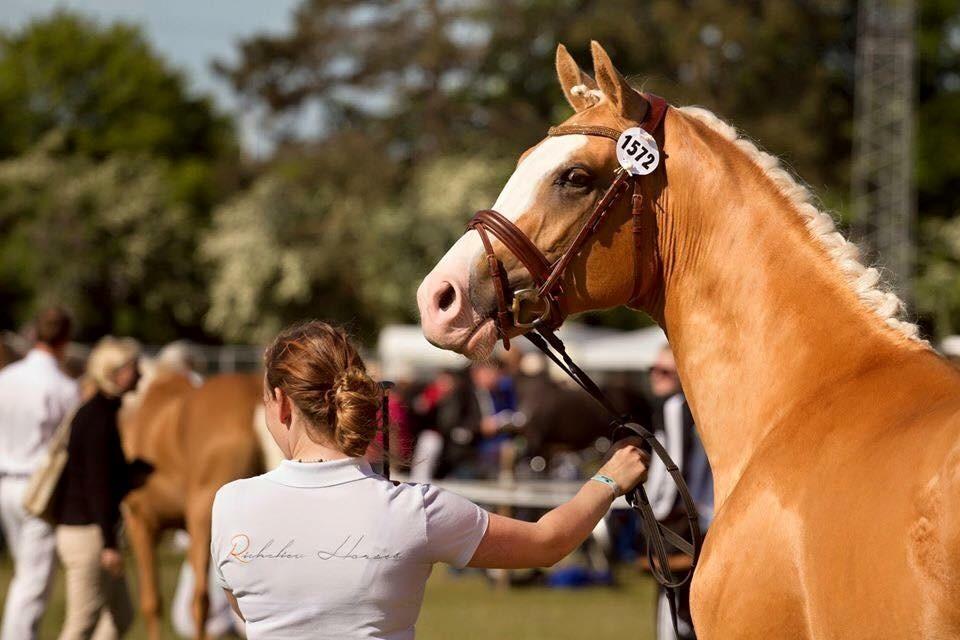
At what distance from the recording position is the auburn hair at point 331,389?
305cm

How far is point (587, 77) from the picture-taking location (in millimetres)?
3809

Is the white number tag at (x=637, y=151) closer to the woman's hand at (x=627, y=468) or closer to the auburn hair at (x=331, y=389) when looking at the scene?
the woman's hand at (x=627, y=468)

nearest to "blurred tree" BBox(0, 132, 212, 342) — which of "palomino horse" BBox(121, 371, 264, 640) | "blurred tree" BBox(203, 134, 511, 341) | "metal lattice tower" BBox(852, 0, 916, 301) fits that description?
"blurred tree" BBox(203, 134, 511, 341)

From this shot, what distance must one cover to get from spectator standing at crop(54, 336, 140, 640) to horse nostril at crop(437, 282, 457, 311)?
14.6 ft

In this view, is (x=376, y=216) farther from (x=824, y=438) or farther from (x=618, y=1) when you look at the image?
(x=824, y=438)

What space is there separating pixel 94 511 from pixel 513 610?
5.43 m

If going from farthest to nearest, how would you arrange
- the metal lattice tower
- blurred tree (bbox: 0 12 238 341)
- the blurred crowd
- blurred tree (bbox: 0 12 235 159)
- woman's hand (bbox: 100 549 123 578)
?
1. blurred tree (bbox: 0 12 235 159)
2. blurred tree (bbox: 0 12 238 341)
3. the metal lattice tower
4. the blurred crowd
5. woman's hand (bbox: 100 549 123 578)

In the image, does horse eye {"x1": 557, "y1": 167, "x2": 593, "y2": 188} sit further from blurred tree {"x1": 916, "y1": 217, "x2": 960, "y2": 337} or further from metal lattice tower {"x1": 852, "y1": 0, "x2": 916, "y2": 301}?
blurred tree {"x1": 916, "y1": 217, "x2": 960, "y2": 337}

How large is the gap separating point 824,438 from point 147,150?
2108 inches

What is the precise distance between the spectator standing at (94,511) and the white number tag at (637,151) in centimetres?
473

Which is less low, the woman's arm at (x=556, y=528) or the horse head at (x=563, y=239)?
the horse head at (x=563, y=239)

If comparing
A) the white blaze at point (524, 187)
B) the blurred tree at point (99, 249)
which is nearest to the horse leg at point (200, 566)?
the white blaze at point (524, 187)

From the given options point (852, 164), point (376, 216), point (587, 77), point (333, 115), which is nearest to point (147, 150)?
point (333, 115)

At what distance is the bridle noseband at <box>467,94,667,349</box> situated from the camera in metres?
3.44
